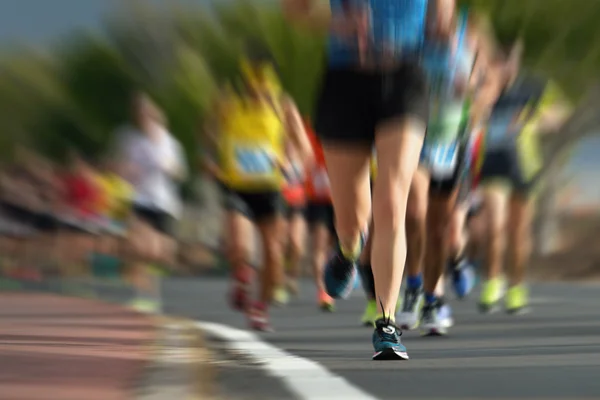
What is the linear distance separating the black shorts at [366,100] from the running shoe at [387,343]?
0.83 meters

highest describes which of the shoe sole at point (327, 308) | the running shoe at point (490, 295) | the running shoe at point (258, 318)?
the shoe sole at point (327, 308)

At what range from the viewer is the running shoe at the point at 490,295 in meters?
10.5

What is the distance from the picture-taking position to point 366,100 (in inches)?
256

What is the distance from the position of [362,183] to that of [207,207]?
34.9m

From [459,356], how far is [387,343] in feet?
1.35

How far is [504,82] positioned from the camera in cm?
960

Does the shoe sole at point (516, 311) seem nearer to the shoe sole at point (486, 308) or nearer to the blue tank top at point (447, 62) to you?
the shoe sole at point (486, 308)

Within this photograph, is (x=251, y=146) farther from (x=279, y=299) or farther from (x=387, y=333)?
(x=387, y=333)

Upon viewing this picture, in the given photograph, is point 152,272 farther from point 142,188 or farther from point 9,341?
point 9,341

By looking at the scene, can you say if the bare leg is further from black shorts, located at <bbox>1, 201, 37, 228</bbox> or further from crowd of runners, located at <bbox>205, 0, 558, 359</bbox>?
black shorts, located at <bbox>1, 201, 37, 228</bbox>

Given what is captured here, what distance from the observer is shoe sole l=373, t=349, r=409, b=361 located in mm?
6215

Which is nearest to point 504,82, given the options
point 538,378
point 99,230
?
point 538,378

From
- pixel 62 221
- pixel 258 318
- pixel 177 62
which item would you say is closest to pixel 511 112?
pixel 258 318

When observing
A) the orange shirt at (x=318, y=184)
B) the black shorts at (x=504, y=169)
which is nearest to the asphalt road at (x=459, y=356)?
the black shorts at (x=504, y=169)
